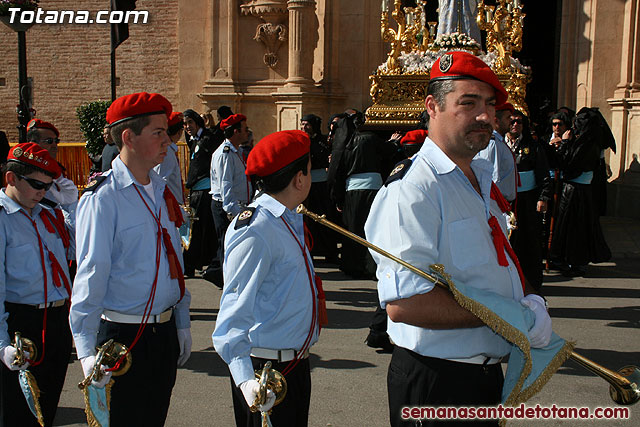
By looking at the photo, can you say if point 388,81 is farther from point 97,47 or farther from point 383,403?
point 97,47

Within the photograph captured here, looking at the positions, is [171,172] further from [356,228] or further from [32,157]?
[32,157]

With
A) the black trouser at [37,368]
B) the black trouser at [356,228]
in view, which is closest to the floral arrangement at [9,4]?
the black trouser at [356,228]

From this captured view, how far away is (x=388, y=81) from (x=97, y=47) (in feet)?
30.7

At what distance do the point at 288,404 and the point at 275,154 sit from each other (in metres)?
1.11

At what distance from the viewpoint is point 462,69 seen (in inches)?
108

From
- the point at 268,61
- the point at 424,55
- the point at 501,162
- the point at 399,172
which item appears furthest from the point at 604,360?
the point at 268,61

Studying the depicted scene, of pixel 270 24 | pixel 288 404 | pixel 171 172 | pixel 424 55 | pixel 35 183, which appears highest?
pixel 270 24

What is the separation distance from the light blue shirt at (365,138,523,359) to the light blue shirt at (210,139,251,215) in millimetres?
5598

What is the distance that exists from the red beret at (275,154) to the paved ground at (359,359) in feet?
4.15

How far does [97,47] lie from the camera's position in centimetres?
1858

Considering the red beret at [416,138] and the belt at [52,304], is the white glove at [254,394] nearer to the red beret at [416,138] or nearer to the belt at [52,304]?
the belt at [52,304]

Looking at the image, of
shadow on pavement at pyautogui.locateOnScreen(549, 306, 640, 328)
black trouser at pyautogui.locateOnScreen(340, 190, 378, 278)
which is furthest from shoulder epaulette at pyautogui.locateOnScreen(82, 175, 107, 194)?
black trouser at pyautogui.locateOnScreen(340, 190, 378, 278)

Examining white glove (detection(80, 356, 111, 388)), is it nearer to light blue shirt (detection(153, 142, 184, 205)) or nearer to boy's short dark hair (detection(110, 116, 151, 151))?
boy's short dark hair (detection(110, 116, 151, 151))

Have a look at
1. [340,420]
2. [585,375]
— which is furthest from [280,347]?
[585,375]
